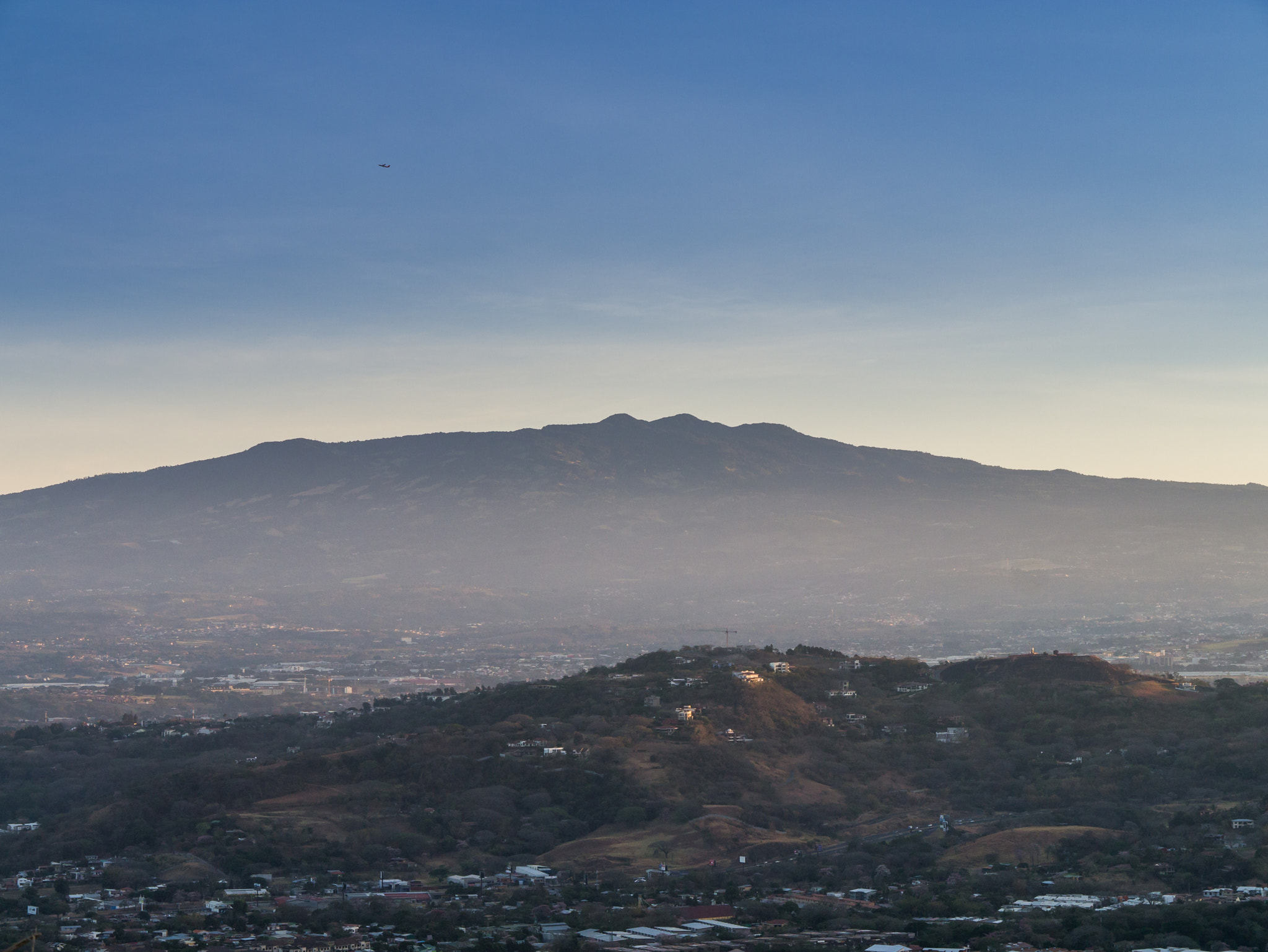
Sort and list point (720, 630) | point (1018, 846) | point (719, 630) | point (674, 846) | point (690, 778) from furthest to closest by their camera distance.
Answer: point (720, 630) → point (719, 630) → point (690, 778) → point (674, 846) → point (1018, 846)

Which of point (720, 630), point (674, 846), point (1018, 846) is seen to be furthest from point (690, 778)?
point (720, 630)

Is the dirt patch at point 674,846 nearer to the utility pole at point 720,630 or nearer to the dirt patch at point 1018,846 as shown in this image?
the dirt patch at point 1018,846

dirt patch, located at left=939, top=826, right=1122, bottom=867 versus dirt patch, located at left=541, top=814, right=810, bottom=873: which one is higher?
dirt patch, located at left=939, top=826, right=1122, bottom=867

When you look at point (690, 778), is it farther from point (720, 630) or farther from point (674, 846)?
point (720, 630)

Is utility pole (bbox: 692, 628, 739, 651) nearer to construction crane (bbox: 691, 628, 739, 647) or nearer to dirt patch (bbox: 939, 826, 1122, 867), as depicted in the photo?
construction crane (bbox: 691, 628, 739, 647)

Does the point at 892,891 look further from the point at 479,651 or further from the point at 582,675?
the point at 479,651

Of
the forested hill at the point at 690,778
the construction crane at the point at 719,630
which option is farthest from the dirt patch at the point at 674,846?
the construction crane at the point at 719,630

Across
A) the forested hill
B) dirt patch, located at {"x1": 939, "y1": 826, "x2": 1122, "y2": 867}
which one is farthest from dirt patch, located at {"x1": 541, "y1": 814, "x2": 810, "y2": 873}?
dirt patch, located at {"x1": 939, "y1": 826, "x2": 1122, "y2": 867}

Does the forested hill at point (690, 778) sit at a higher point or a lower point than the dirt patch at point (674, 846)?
higher

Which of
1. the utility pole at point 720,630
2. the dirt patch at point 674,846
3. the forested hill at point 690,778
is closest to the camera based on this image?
the dirt patch at point 674,846

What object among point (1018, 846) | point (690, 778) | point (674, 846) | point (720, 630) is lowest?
point (674, 846)

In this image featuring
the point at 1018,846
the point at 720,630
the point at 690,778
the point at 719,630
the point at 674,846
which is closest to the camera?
the point at 1018,846

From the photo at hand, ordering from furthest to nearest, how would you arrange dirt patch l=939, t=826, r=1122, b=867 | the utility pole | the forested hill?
the utility pole, the forested hill, dirt patch l=939, t=826, r=1122, b=867
